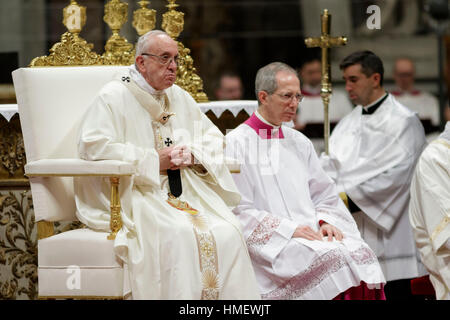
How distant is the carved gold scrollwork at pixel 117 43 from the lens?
5984mm

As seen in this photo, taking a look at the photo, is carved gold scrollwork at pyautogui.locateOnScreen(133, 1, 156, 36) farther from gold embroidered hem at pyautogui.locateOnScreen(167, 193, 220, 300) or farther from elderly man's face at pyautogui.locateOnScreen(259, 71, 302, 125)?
gold embroidered hem at pyautogui.locateOnScreen(167, 193, 220, 300)

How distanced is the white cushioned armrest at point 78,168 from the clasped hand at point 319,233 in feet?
3.22

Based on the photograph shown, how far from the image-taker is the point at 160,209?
15.5 ft

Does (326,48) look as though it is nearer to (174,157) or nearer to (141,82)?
(141,82)

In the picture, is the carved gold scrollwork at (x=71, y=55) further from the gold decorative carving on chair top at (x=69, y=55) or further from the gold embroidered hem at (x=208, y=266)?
the gold embroidered hem at (x=208, y=266)

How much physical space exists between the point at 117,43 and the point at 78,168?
1.68 metres

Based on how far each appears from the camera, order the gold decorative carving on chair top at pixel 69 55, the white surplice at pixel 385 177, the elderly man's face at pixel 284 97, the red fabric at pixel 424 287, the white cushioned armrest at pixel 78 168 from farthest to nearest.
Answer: the white surplice at pixel 385 177 < the gold decorative carving on chair top at pixel 69 55 < the red fabric at pixel 424 287 < the elderly man's face at pixel 284 97 < the white cushioned armrest at pixel 78 168

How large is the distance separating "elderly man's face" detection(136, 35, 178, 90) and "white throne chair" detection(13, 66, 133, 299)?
312 millimetres

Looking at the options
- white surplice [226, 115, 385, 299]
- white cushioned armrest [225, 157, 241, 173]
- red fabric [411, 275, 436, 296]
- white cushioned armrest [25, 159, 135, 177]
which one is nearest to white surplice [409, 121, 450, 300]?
red fabric [411, 275, 436, 296]

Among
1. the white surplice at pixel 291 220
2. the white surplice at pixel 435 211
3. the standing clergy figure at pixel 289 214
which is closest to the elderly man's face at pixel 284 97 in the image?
the standing clergy figure at pixel 289 214

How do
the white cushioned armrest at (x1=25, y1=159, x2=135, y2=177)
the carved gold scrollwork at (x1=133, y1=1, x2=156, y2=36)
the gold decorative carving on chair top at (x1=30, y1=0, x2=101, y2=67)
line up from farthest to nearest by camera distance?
the carved gold scrollwork at (x1=133, y1=1, x2=156, y2=36)
the gold decorative carving on chair top at (x1=30, y1=0, x2=101, y2=67)
the white cushioned armrest at (x1=25, y1=159, x2=135, y2=177)

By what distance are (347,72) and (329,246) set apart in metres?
2.08

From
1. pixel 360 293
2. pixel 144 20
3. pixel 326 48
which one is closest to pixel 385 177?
pixel 326 48

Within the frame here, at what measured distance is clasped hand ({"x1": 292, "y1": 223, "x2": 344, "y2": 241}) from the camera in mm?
4938
